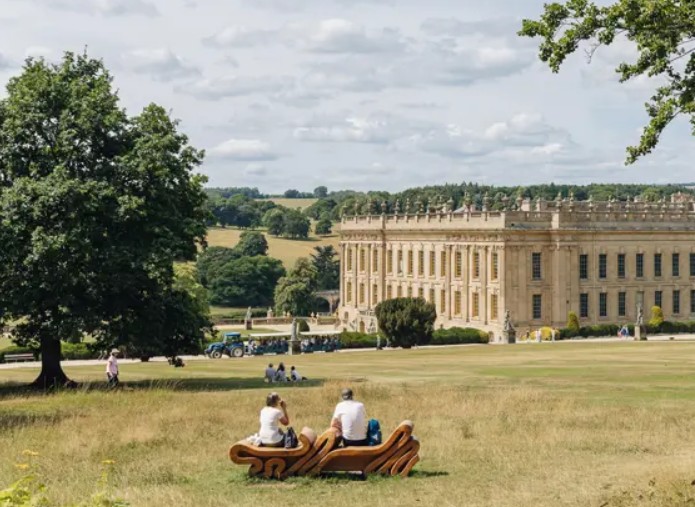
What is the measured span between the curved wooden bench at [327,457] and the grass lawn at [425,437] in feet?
0.86

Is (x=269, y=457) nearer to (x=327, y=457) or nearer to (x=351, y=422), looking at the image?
(x=327, y=457)

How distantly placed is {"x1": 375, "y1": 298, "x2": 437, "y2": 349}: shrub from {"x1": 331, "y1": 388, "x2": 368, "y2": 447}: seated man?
174 ft

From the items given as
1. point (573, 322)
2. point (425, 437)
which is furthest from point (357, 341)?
point (425, 437)

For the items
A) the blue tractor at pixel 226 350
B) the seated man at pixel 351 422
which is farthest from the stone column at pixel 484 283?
the seated man at pixel 351 422

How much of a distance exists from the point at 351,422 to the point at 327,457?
2.11 feet

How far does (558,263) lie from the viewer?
85375 mm

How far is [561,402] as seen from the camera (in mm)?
24875

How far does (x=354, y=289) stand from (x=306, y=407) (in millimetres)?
88531

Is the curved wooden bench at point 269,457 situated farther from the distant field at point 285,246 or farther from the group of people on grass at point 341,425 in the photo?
the distant field at point 285,246

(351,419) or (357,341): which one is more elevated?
(351,419)

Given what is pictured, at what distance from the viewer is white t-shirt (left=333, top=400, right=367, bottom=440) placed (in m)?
16.8

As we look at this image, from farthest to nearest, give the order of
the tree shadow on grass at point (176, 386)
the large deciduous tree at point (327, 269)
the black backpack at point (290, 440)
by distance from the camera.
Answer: the large deciduous tree at point (327, 269)
the tree shadow on grass at point (176, 386)
the black backpack at point (290, 440)

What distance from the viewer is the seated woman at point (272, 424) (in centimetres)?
1681

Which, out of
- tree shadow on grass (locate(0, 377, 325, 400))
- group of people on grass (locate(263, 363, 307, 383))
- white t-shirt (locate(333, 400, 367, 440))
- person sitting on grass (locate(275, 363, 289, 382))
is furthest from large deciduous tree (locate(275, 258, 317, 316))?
white t-shirt (locate(333, 400, 367, 440))
